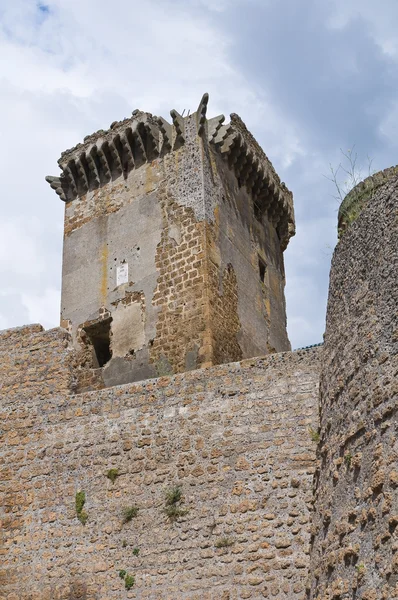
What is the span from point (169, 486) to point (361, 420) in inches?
127

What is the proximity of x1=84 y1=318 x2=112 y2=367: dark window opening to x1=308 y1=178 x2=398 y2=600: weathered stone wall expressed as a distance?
19.8ft

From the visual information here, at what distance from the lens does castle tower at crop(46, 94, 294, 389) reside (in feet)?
41.3

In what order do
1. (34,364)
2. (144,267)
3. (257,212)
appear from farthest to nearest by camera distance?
(257,212) < (144,267) < (34,364)

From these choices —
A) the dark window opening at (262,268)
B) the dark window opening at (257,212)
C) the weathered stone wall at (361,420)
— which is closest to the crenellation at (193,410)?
the weathered stone wall at (361,420)

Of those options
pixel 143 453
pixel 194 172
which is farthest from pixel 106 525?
pixel 194 172

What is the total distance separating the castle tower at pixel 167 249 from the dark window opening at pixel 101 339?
0.02m

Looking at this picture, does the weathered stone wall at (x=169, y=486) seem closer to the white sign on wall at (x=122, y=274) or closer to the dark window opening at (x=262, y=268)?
the white sign on wall at (x=122, y=274)

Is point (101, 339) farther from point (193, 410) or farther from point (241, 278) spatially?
point (193, 410)

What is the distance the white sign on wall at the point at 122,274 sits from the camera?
13.5m

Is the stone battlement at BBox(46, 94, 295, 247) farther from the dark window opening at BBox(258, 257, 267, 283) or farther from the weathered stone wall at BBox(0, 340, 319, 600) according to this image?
the weathered stone wall at BBox(0, 340, 319, 600)

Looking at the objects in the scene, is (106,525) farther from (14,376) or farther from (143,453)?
(14,376)

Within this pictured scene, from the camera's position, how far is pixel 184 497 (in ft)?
28.5

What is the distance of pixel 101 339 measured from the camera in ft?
44.4

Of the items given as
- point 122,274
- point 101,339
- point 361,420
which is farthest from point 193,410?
point 122,274
